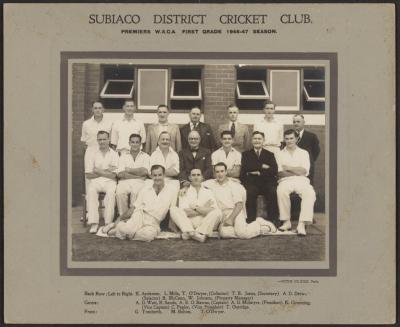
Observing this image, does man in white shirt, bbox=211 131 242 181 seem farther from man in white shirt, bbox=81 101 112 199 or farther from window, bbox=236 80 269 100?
man in white shirt, bbox=81 101 112 199

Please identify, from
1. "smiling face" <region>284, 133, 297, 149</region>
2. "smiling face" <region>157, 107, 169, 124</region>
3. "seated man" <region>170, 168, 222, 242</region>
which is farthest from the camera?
"smiling face" <region>284, 133, 297, 149</region>

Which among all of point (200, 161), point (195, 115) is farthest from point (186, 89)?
point (200, 161)

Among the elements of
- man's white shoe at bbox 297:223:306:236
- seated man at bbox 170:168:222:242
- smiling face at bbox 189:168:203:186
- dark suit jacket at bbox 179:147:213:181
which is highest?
dark suit jacket at bbox 179:147:213:181

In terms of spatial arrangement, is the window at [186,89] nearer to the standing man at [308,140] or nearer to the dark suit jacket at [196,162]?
the dark suit jacket at [196,162]

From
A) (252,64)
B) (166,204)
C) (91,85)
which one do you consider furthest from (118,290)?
(252,64)

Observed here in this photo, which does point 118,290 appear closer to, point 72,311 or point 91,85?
point 72,311

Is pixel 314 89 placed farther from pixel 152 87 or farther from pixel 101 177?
pixel 101 177

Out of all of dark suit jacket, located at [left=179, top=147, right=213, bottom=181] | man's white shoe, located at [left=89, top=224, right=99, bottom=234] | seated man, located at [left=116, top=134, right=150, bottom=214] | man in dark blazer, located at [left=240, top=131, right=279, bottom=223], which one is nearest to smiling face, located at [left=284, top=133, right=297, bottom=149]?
man in dark blazer, located at [left=240, top=131, right=279, bottom=223]

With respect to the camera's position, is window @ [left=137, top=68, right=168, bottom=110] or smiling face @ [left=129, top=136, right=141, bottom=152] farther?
smiling face @ [left=129, top=136, right=141, bottom=152]
